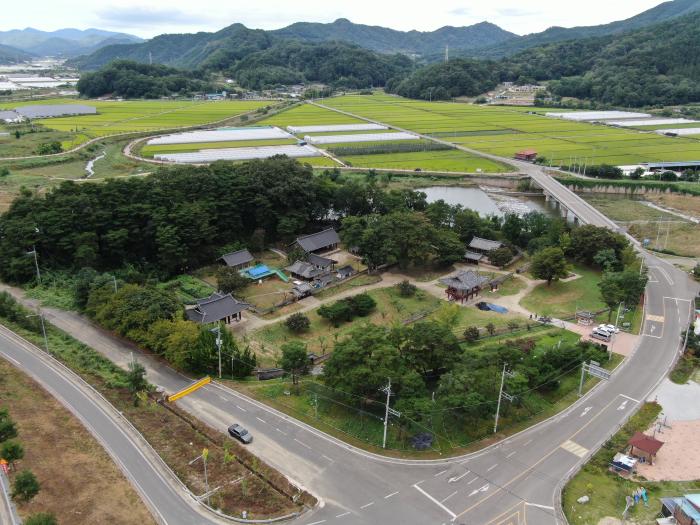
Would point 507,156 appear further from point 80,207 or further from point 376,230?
point 80,207

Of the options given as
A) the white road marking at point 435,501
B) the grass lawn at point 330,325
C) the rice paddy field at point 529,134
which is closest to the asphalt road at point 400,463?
the white road marking at point 435,501

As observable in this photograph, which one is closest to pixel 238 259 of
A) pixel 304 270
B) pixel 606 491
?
pixel 304 270

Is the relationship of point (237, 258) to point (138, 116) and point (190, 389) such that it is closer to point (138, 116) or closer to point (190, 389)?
point (190, 389)

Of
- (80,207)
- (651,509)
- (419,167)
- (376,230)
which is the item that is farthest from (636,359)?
(419,167)

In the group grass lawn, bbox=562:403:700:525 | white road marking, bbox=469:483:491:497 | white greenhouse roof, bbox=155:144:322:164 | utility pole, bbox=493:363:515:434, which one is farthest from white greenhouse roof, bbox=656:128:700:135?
white road marking, bbox=469:483:491:497

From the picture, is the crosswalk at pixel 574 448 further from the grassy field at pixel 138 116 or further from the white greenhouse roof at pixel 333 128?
the white greenhouse roof at pixel 333 128

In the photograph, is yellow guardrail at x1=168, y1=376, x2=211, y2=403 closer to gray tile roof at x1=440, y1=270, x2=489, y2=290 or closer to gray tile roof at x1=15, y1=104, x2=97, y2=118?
gray tile roof at x1=440, y1=270, x2=489, y2=290
